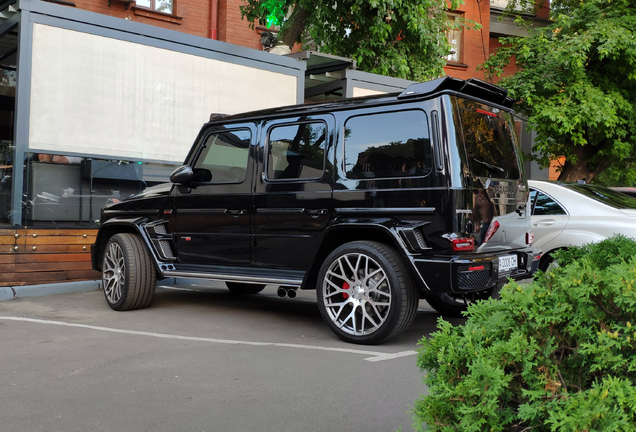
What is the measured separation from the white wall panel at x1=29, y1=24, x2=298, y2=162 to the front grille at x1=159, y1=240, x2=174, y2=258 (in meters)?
2.82

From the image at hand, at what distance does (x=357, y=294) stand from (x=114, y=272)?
3020mm

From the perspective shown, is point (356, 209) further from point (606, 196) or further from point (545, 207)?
point (606, 196)

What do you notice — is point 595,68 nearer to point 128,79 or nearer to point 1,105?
point 128,79

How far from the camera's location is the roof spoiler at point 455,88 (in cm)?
508

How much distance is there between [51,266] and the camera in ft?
27.1

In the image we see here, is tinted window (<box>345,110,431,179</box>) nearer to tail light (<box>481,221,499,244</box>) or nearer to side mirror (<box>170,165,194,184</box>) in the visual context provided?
tail light (<box>481,221,499,244</box>)

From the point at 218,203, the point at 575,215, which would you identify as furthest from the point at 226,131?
the point at 575,215

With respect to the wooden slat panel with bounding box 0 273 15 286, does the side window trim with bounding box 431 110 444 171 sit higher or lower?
higher

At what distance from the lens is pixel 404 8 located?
1323 centimetres

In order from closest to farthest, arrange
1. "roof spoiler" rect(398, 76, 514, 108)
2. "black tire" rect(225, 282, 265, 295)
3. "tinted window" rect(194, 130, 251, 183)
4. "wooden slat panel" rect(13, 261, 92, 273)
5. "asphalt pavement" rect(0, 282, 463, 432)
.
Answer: "asphalt pavement" rect(0, 282, 463, 432)
"roof spoiler" rect(398, 76, 514, 108)
"tinted window" rect(194, 130, 251, 183)
"wooden slat panel" rect(13, 261, 92, 273)
"black tire" rect(225, 282, 265, 295)

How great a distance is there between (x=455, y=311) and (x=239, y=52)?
5.90 m

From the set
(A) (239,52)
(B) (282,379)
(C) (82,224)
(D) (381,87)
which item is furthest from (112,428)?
(D) (381,87)

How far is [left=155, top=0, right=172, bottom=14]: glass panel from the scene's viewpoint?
17000mm

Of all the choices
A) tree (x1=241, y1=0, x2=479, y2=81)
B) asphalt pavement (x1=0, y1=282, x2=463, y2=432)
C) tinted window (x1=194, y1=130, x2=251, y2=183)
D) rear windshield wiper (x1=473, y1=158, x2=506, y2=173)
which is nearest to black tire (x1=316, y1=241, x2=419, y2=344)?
asphalt pavement (x1=0, y1=282, x2=463, y2=432)
